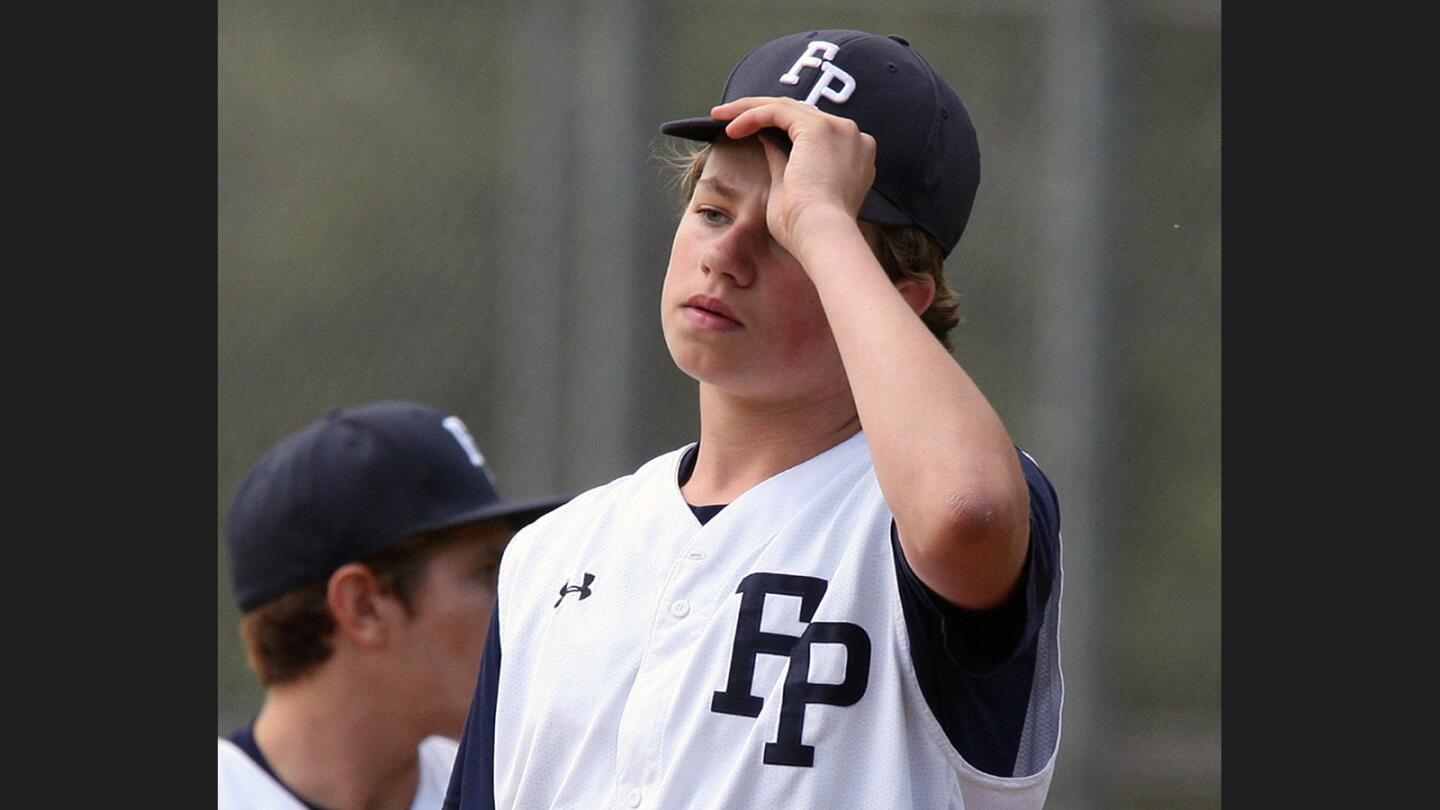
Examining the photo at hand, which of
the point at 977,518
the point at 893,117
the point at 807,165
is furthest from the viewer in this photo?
the point at 893,117

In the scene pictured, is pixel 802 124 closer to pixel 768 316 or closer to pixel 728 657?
pixel 768 316

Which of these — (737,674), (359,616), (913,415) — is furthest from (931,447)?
(359,616)

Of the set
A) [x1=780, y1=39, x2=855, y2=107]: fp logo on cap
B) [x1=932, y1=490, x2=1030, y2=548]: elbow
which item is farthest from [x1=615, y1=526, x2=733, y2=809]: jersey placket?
[x1=780, y1=39, x2=855, y2=107]: fp logo on cap

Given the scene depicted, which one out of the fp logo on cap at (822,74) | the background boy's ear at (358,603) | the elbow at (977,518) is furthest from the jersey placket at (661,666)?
the background boy's ear at (358,603)

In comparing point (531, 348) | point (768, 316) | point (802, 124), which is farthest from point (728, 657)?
point (531, 348)

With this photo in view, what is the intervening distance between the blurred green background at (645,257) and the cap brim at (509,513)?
1387mm

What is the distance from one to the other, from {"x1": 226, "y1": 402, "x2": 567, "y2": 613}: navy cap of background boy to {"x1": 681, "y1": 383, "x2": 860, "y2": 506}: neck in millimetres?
1163

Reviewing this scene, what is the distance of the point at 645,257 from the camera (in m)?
4.63

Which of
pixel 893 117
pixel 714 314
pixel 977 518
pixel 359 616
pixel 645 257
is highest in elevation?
pixel 893 117

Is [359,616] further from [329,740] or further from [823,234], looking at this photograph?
[823,234]

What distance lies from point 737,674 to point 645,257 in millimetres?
2978

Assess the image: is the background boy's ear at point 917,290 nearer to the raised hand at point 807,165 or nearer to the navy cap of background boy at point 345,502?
the raised hand at point 807,165

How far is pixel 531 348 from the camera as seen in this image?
15.9 ft

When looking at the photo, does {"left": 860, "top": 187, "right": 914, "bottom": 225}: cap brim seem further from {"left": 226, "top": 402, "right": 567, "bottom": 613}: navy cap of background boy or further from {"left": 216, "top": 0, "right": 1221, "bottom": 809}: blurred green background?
{"left": 216, "top": 0, "right": 1221, "bottom": 809}: blurred green background
